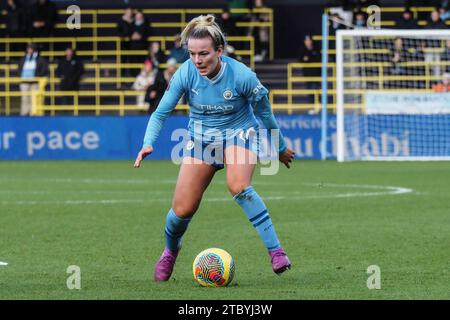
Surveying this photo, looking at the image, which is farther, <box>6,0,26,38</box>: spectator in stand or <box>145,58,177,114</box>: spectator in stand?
<box>6,0,26,38</box>: spectator in stand

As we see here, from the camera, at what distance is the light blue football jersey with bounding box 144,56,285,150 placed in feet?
29.7

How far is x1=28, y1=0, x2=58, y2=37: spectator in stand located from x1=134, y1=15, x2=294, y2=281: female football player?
22840 mm

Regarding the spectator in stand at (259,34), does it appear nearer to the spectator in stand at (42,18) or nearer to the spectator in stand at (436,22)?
the spectator in stand at (436,22)

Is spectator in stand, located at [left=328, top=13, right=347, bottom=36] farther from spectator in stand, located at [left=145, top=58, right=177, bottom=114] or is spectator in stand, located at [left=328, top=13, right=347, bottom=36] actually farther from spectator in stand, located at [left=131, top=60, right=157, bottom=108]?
spectator in stand, located at [left=131, top=60, right=157, bottom=108]

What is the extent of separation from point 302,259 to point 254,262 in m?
0.43

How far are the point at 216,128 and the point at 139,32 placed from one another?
73.1 ft

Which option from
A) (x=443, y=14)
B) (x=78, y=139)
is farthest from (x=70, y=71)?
(x=443, y=14)

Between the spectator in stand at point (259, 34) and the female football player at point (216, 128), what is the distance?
23.1 meters

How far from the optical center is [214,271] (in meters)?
8.94

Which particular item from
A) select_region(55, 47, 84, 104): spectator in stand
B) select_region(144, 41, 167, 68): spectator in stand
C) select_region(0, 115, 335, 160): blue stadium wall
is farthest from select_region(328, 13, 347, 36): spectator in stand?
select_region(55, 47, 84, 104): spectator in stand

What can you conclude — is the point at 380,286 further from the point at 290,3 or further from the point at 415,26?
the point at 290,3

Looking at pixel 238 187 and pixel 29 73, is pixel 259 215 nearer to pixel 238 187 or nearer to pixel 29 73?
pixel 238 187

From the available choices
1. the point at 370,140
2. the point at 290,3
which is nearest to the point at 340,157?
the point at 370,140

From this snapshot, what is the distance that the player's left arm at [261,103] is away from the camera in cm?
906
